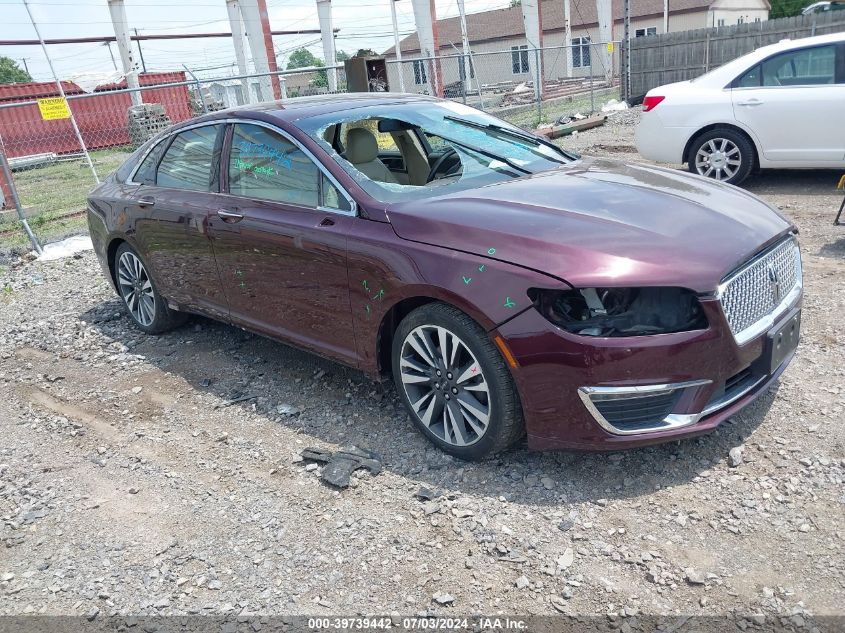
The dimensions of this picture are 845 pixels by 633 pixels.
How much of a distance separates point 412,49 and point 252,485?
154 feet

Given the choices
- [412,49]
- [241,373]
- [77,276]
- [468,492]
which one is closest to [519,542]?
[468,492]

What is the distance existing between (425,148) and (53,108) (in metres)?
7.41

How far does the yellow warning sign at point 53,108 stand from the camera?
9.62 meters

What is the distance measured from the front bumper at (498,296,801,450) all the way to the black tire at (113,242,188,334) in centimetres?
338

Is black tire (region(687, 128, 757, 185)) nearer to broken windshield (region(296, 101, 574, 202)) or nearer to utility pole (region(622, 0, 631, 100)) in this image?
broken windshield (region(296, 101, 574, 202))

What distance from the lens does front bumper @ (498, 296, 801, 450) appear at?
2.91 metres

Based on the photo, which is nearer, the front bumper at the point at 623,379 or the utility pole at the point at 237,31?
the front bumper at the point at 623,379

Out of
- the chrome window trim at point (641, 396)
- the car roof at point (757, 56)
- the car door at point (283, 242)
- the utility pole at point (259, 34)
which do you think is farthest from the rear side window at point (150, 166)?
the utility pole at point (259, 34)

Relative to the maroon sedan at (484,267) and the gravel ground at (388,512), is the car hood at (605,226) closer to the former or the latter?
the maroon sedan at (484,267)

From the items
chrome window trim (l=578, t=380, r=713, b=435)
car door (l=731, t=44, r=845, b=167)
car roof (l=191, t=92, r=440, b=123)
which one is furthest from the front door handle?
Answer: car door (l=731, t=44, r=845, b=167)

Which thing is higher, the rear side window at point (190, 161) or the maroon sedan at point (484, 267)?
the rear side window at point (190, 161)

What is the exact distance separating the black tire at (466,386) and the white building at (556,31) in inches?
1318

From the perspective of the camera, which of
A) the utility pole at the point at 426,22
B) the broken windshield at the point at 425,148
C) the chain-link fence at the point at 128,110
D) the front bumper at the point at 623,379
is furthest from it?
the utility pole at the point at 426,22

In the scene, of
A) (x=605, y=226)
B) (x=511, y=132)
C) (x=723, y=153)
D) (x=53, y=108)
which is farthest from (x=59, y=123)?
(x=605, y=226)
